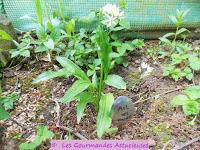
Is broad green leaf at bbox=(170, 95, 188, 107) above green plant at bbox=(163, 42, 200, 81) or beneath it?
beneath

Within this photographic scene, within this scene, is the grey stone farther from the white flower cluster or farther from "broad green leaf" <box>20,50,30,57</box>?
"broad green leaf" <box>20,50,30,57</box>

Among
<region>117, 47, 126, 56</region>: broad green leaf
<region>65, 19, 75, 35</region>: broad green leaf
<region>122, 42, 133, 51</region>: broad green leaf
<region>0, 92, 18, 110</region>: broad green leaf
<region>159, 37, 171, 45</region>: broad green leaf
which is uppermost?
<region>65, 19, 75, 35</region>: broad green leaf

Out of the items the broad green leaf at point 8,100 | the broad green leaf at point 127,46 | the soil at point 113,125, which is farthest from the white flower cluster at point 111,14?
the broad green leaf at point 8,100

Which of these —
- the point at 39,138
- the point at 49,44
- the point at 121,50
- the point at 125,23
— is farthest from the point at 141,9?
the point at 39,138

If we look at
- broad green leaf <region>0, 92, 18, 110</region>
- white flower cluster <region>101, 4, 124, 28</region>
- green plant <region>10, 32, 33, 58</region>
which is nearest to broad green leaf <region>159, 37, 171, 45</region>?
white flower cluster <region>101, 4, 124, 28</region>

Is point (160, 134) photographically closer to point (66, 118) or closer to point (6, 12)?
point (66, 118)

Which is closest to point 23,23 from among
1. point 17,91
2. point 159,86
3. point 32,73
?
point 32,73

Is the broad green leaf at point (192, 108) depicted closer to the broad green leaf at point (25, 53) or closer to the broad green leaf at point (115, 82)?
the broad green leaf at point (115, 82)
